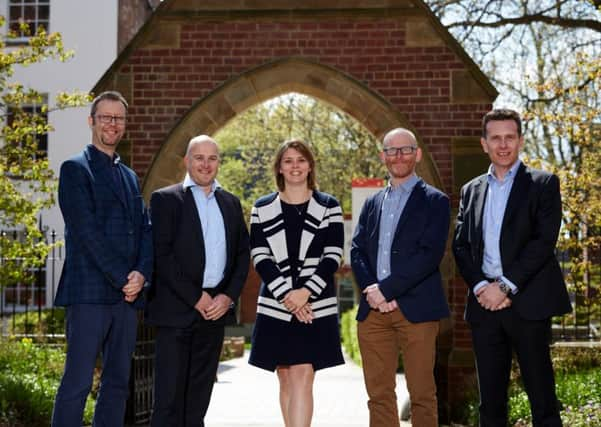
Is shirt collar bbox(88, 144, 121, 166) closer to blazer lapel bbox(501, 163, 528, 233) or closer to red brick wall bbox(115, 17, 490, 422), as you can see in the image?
blazer lapel bbox(501, 163, 528, 233)

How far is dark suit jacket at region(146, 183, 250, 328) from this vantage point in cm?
546

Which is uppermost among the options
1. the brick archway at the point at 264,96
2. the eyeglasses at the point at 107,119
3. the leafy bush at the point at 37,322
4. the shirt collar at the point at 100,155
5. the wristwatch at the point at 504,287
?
the brick archway at the point at 264,96

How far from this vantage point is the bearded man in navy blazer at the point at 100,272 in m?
5.10

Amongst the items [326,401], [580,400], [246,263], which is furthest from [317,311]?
[326,401]

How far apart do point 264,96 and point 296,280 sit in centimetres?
411

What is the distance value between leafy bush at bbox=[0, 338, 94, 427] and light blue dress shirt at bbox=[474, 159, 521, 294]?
4.69 m

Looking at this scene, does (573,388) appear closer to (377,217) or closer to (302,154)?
(377,217)

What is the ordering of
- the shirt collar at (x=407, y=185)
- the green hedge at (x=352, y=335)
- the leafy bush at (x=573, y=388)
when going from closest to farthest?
the shirt collar at (x=407, y=185), the leafy bush at (x=573, y=388), the green hedge at (x=352, y=335)

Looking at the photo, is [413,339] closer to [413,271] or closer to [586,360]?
[413,271]

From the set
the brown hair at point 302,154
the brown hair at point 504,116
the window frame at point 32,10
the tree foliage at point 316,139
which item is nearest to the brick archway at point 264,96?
the brown hair at point 302,154

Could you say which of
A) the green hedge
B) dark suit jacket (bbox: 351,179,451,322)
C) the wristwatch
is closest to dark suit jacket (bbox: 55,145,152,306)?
dark suit jacket (bbox: 351,179,451,322)

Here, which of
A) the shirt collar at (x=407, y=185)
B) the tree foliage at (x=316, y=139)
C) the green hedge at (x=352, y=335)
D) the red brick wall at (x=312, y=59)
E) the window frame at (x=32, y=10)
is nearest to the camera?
the shirt collar at (x=407, y=185)

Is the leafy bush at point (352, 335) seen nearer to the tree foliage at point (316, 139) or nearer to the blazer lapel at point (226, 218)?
the tree foliage at point (316, 139)

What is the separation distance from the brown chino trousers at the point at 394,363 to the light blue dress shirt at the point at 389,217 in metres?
0.29
